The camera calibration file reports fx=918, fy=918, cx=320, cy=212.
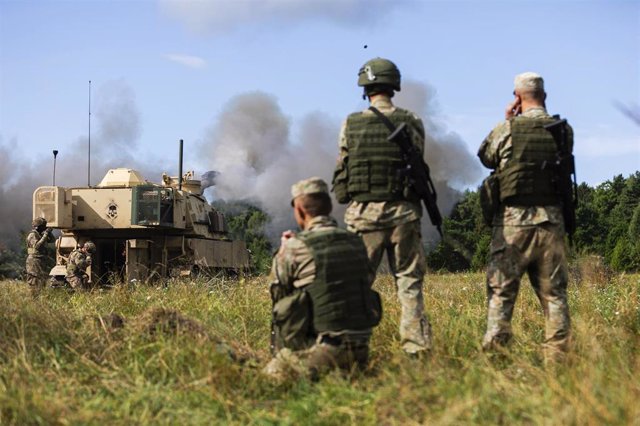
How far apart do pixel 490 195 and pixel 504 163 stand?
24cm

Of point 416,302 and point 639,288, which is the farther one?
point 639,288

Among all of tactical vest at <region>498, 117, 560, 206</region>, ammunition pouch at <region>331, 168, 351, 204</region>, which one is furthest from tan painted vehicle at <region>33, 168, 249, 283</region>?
tactical vest at <region>498, 117, 560, 206</region>

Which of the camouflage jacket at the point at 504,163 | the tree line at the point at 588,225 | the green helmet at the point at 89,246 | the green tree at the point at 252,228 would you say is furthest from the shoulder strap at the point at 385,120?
the green tree at the point at 252,228

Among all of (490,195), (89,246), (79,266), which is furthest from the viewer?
(89,246)

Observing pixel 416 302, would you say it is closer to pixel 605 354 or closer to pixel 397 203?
pixel 397 203

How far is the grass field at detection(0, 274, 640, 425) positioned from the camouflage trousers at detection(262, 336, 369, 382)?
77mm

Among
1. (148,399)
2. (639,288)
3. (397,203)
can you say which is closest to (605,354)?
(397,203)

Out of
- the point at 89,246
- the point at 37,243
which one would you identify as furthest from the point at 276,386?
the point at 89,246

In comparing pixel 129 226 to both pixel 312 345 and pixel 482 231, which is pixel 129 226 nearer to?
pixel 312 345

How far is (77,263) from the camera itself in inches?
644

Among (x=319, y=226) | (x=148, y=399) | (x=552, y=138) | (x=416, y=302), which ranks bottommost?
(x=148, y=399)

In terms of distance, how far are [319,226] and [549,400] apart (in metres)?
1.82

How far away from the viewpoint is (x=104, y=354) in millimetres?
6078

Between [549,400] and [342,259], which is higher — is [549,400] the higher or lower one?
the lower one
